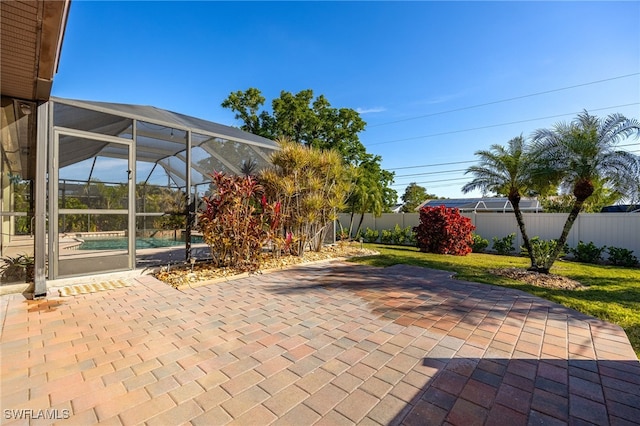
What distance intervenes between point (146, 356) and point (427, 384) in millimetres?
2395

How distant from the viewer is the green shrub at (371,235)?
1391 centimetres

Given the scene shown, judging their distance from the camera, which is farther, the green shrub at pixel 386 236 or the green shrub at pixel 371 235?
the green shrub at pixel 371 235

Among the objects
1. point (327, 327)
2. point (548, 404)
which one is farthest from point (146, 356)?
point (548, 404)

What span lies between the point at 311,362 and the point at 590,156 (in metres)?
6.61

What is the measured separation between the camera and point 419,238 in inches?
417

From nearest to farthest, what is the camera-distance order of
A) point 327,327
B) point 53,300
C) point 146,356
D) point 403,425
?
1. point 403,425
2. point 146,356
3. point 327,327
4. point 53,300

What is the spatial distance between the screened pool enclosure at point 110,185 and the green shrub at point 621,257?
11.2 meters

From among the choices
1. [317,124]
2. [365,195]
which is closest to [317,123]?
[317,124]

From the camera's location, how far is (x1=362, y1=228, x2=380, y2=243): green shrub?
13.9 metres

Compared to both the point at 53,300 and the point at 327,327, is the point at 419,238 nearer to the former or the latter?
the point at 327,327

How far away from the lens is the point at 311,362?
2461 millimetres

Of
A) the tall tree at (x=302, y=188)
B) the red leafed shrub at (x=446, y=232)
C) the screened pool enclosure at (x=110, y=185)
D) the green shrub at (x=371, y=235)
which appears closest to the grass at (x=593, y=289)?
the tall tree at (x=302, y=188)

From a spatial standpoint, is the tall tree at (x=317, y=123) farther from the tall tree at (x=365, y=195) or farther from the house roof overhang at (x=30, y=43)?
the house roof overhang at (x=30, y=43)

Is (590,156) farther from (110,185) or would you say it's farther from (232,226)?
(110,185)
